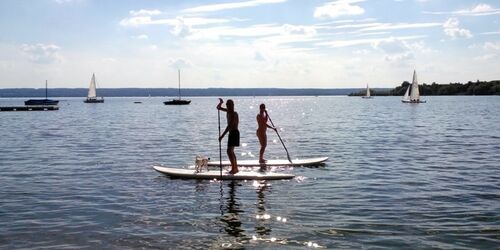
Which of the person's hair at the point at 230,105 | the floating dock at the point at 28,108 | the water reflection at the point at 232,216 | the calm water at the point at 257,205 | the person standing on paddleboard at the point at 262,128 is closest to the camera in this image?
the calm water at the point at 257,205

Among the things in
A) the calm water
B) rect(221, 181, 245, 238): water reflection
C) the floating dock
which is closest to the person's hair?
the calm water

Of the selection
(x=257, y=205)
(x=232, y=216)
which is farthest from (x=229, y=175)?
(x=232, y=216)

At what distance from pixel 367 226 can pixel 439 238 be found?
1563mm

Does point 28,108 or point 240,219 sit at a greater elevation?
point 28,108

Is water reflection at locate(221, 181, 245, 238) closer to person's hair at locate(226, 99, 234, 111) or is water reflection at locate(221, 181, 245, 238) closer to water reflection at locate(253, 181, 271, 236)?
water reflection at locate(253, 181, 271, 236)

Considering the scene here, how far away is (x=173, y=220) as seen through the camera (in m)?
12.6

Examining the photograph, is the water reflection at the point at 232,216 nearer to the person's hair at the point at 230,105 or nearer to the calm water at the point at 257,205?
the calm water at the point at 257,205

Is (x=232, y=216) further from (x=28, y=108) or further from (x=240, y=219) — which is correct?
(x=28, y=108)

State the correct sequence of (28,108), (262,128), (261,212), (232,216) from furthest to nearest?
(28,108), (262,128), (261,212), (232,216)

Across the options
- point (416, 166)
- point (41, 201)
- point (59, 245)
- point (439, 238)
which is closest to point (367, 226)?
point (439, 238)

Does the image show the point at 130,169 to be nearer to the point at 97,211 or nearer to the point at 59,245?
the point at 97,211

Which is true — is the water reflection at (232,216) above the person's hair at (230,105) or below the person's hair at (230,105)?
below

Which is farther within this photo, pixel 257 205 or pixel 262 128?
pixel 262 128

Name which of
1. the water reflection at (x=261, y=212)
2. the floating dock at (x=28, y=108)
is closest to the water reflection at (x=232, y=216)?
the water reflection at (x=261, y=212)
